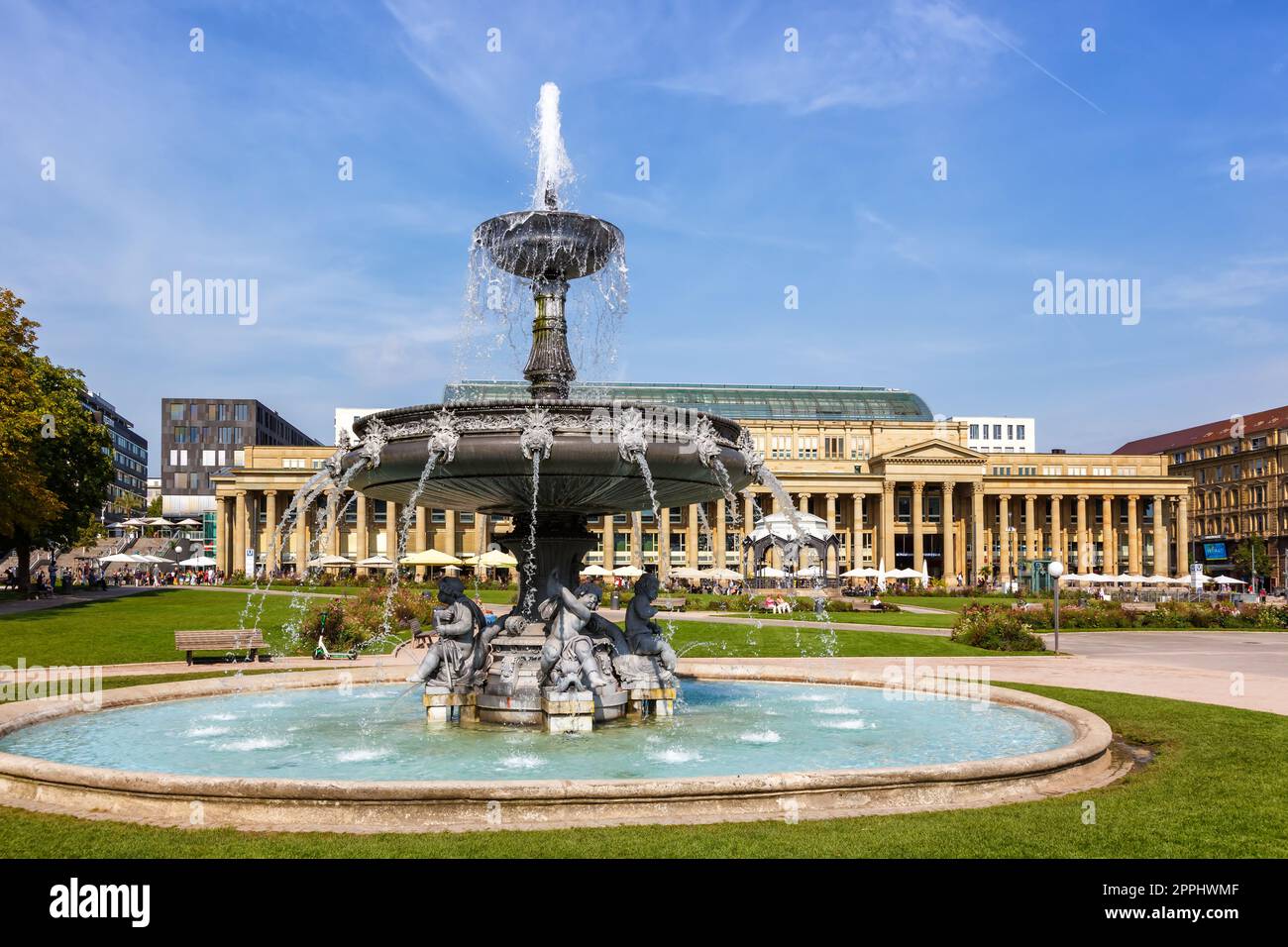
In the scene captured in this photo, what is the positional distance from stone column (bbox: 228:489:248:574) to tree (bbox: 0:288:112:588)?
39.1 meters

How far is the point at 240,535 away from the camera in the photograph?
96438 mm

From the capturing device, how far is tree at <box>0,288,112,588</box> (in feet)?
118

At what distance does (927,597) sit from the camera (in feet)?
213

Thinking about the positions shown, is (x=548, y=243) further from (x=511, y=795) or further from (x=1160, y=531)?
(x=1160, y=531)

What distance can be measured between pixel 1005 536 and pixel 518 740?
9560cm

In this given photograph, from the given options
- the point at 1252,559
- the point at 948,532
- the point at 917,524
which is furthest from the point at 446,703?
the point at 1252,559

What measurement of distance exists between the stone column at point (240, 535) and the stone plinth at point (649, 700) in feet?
292

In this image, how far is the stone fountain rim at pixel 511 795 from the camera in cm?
752

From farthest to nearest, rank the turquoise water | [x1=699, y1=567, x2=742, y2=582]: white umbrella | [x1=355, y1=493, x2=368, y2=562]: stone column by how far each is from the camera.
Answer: [x1=355, y1=493, x2=368, y2=562]: stone column
[x1=699, y1=567, x2=742, y2=582]: white umbrella
the turquoise water

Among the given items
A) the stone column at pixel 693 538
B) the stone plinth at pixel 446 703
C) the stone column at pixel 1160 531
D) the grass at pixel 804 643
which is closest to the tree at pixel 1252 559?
the stone column at pixel 1160 531

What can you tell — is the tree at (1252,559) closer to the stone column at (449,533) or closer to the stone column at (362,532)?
the stone column at (449,533)

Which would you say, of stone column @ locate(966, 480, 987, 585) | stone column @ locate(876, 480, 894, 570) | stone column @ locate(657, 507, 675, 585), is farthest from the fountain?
stone column @ locate(966, 480, 987, 585)

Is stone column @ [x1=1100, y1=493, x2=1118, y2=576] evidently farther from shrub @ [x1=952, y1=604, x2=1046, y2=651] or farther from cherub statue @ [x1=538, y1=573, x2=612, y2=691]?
cherub statue @ [x1=538, y1=573, x2=612, y2=691]
